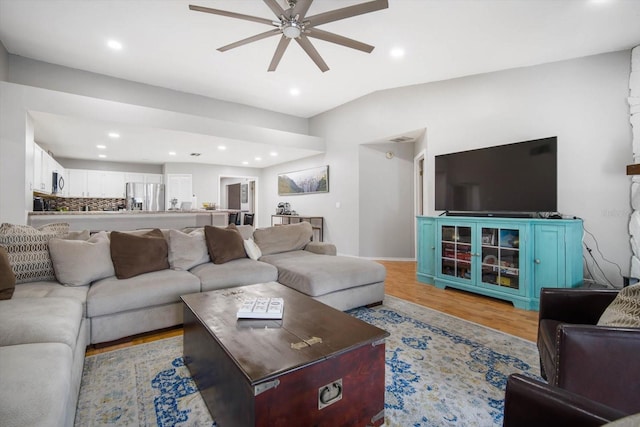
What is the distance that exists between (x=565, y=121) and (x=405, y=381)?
3.61 metres

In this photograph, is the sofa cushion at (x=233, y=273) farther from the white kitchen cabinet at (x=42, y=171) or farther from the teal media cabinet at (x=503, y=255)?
the white kitchen cabinet at (x=42, y=171)

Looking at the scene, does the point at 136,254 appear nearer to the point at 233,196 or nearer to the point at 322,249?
the point at 322,249

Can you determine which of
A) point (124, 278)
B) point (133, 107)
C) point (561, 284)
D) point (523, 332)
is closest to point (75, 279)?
point (124, 278)

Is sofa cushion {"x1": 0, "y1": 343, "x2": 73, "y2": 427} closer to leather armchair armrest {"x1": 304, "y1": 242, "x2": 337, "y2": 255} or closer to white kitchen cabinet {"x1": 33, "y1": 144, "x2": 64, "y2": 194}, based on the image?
leather armchair armrest {"x1": 304, "y1": 242, "x2": 337, "y2": 255}

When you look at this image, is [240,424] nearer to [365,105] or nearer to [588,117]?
[588,117]

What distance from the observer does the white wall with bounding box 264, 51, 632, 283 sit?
3201 mm

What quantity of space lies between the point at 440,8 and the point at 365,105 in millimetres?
2989

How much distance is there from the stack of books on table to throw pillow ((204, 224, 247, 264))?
1371 mm

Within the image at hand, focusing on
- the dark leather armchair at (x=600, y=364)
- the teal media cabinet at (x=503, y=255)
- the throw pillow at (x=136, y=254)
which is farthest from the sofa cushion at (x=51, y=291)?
the teal media cabinet at (x=503, y=255)

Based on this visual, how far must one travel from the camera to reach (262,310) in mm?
1703

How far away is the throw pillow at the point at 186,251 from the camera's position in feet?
9.41

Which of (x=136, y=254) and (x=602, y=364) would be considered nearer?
(x=602, y=364)

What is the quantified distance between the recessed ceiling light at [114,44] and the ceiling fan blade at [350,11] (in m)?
2.89

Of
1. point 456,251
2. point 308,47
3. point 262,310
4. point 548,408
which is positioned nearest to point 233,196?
point 308,47
